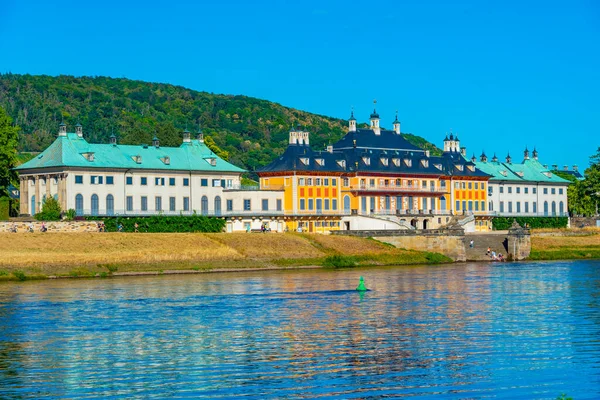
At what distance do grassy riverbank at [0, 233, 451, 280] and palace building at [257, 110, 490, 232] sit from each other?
607 inches

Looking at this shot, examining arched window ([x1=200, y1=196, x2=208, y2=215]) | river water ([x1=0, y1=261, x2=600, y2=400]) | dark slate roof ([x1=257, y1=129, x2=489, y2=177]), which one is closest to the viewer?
river water ([x1=0, y1=261, x2=600, y2=400])

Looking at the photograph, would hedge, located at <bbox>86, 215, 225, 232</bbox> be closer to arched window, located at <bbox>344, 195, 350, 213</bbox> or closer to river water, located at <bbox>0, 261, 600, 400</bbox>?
arched window, located at <bbox>344, 195, 350, 213</bbox>

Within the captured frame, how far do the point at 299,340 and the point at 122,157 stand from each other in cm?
6810

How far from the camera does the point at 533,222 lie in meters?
140

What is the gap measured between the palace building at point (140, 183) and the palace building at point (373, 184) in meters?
3.50

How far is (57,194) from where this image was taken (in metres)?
103

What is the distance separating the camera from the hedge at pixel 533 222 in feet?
450

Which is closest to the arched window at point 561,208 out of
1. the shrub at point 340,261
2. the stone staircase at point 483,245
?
the stone staircase at point 483,245

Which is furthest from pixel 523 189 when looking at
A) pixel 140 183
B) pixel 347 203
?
pixel 140 183

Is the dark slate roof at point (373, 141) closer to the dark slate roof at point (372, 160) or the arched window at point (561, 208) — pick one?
the dark slate roof at point (372, 160)

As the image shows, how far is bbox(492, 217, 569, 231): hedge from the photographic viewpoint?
137250 millimetres

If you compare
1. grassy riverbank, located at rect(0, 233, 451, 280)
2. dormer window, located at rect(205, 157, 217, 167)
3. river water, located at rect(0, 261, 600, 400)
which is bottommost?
river water, located at rect(0, 261, 600, 400)

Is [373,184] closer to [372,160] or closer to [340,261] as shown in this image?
[372,160]

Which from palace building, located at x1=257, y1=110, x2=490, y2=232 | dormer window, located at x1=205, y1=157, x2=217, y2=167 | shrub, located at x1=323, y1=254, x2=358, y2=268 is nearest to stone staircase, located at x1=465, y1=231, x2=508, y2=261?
palace building, located at x1=257, y1=110, x2=490, y2=232
